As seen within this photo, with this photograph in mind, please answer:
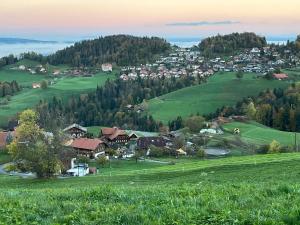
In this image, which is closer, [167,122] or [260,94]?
[167,122]

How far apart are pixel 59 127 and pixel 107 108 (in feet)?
404

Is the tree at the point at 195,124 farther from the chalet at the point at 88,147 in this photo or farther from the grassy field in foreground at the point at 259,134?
the chalet at the point at 88,147

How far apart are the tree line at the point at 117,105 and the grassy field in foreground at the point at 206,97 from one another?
20.3ft

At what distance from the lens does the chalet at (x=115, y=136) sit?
108 meters

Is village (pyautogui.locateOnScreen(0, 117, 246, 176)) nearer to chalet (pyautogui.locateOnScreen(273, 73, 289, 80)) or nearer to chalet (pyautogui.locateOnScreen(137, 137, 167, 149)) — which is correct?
chalet (pyautogui.locateOnScreen(137, 137, 167, 149))

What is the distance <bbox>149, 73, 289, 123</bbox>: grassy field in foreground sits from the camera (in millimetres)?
152250

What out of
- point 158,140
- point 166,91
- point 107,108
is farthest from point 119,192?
point 166,91

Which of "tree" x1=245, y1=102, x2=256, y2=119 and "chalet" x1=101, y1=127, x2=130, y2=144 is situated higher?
"tree" x1=245, y1=102, x2=256, y2=119

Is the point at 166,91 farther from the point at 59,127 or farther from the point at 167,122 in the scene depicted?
the point at 59,127

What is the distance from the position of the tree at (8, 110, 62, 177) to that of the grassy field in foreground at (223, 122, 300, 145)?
60619 mm

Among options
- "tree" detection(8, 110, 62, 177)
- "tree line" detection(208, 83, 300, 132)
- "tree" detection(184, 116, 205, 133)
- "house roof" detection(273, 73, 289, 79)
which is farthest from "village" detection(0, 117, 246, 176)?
"house roof" detection(273, 73, 289, 79)

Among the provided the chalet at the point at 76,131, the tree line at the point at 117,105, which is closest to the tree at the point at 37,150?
the chalet at the point at 76,131

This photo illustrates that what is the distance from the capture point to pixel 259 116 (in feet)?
425

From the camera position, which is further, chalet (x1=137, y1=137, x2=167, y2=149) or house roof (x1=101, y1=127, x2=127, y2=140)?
house roof (x1=101, y1=127, x2=127, y2=140)
